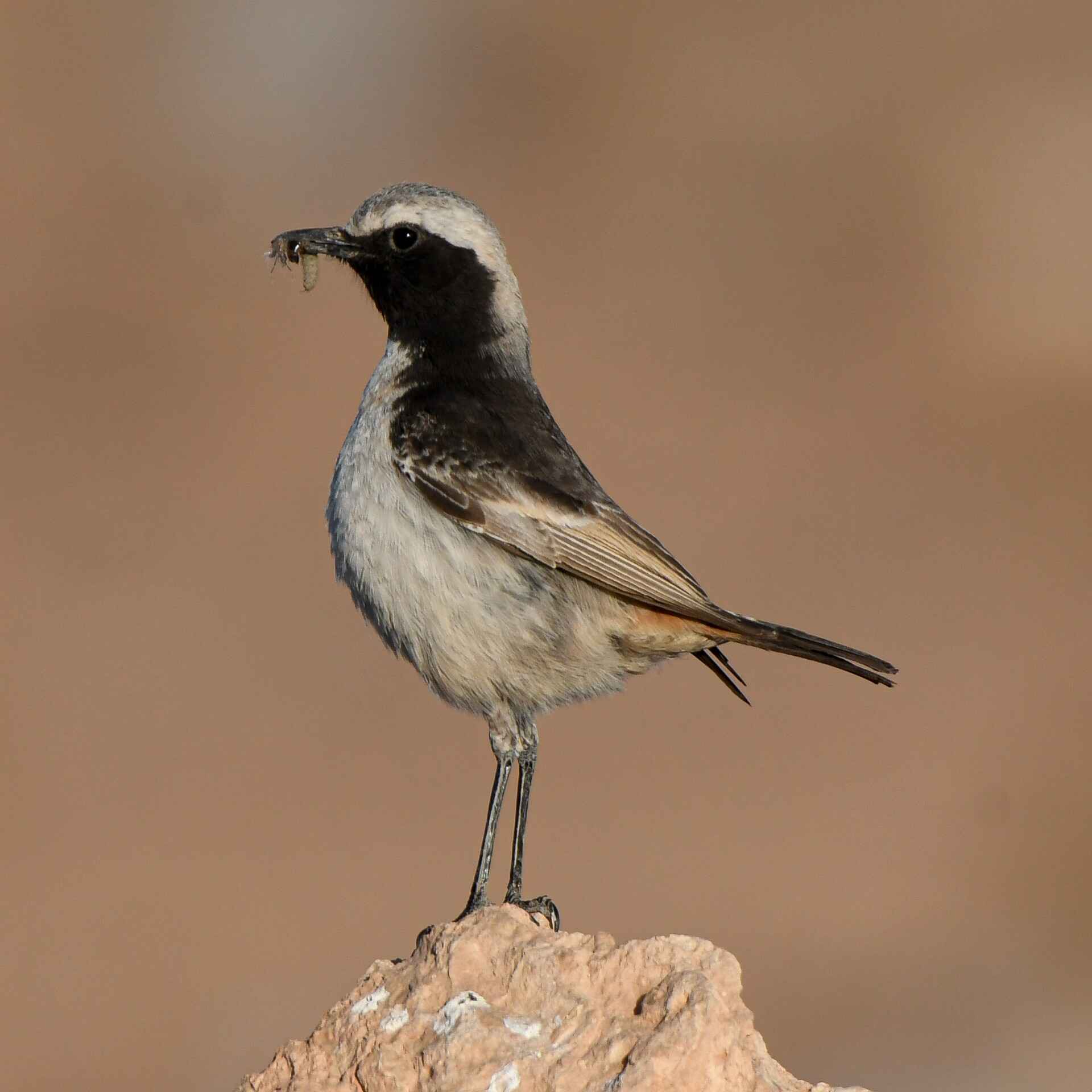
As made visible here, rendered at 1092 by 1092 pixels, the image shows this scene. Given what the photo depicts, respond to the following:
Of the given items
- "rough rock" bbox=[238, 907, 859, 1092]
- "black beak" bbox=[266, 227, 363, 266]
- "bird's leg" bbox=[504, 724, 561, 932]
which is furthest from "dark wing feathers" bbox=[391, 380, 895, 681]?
"rough rock" bbox=[238, 907, 859, 1092]

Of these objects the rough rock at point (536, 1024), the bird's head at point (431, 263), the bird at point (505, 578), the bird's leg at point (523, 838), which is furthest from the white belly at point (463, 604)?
the rough rock at point (536, 1024)

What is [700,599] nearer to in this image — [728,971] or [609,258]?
[728,971]

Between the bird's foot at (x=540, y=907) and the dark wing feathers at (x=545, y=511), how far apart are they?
137 cm

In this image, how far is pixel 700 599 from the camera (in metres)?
8.23

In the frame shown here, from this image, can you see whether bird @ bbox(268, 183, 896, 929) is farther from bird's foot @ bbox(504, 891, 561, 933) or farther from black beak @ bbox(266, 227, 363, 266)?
black beak @ bbox(266, 227, 363, 266)

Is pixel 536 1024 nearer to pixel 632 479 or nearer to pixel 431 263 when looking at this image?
pixel 431 263

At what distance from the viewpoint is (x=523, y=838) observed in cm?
808

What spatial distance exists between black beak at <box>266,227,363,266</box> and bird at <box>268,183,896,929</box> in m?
0.86

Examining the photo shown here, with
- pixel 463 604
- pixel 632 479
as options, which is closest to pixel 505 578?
pixel 463 604

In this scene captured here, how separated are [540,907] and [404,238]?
3406 millimetres

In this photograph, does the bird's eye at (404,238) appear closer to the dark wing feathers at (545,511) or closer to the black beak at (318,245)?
the black beak at (318,245)

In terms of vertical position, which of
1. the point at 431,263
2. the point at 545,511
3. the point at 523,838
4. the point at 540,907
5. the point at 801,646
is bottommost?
the point at 540,907

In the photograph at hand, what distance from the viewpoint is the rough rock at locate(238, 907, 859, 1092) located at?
5.73m

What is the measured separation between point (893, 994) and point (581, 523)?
10.7 metres
